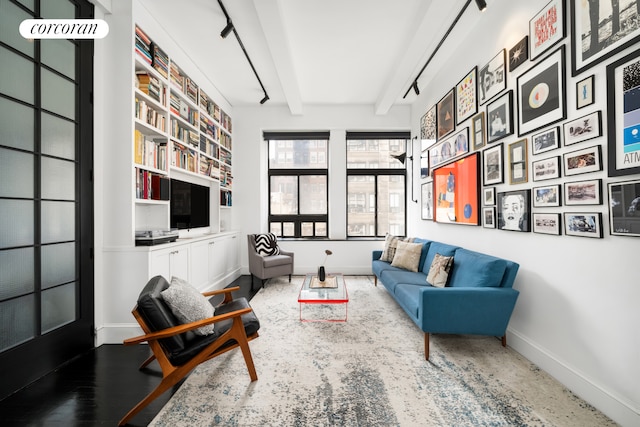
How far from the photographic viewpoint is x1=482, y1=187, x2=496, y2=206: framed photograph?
2.81 meters

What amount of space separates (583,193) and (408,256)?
230 cm

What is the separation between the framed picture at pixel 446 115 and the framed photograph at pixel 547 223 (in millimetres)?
1786

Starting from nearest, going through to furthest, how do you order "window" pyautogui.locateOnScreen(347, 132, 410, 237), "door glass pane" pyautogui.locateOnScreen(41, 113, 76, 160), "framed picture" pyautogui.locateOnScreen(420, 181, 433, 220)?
"door glass pane" pyautogui.locateOnScreen(41, 113, 76, 160), "framed picture" pyautogui.locateOnScreen(420, 181, 433, 220), "window" pyautogui.locateOnScreen(347, 132, 410, 237)

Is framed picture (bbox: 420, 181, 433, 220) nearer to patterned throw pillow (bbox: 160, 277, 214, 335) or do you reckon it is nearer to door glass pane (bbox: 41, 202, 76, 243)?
patterned throw pillow (bbox: 160, 277, 214, 335)

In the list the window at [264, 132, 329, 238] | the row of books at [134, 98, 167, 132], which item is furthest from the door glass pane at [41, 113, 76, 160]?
the window at [264, 132, 329, 238]

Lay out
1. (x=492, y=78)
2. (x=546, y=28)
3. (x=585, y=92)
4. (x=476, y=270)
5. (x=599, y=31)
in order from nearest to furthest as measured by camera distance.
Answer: (x=599, y=31) → (x=585, y=92) → (x=546, y=28) → (x=476, y=270) → (x=492, y=78)

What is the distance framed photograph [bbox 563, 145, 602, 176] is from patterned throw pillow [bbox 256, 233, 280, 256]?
410 cm

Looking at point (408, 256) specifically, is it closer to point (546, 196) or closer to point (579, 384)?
point (546, 196)

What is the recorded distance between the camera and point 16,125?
1.93m

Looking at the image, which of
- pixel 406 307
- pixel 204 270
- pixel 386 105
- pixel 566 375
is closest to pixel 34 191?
pixel 204 270

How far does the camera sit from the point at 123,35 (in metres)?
2.67

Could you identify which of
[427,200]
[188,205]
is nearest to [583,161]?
[427,200]

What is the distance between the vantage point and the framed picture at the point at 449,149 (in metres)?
3.32

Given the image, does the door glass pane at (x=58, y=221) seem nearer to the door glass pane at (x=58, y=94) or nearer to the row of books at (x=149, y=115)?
the door glass pane at (x=58, y=94)
